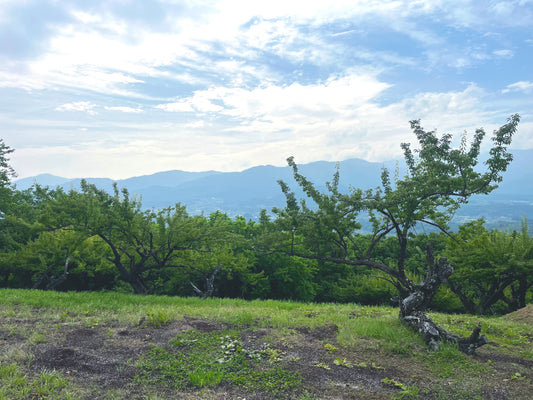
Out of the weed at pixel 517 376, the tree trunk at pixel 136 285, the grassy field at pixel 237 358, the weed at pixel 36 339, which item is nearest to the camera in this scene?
the grassy field at pixel 237 358

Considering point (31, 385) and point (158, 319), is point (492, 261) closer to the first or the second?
point (158, 319)

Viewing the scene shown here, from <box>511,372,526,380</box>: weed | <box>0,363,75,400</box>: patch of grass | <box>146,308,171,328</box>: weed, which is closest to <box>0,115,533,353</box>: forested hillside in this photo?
<box>511,372,526,380</box>: weed

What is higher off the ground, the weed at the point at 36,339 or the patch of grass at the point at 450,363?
the weed at the point at 36,339

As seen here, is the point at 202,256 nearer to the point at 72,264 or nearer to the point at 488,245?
the point at 72,264

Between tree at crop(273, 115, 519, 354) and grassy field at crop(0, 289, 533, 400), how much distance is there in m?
1.21

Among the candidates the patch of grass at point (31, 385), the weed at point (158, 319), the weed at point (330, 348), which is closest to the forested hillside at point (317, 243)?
the weed at point (330, 348)

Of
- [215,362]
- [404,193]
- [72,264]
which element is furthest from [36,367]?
[72,264]

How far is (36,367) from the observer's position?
7602 mm

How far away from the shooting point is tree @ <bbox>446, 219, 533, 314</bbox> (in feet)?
58.2

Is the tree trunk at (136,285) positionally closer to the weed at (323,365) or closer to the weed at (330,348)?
the weed at (330,348)

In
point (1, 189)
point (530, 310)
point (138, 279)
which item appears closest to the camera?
point (530, 310)

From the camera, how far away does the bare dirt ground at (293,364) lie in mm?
6855

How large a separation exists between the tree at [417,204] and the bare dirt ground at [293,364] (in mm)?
1569

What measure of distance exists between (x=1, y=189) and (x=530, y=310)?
34.5 meters
